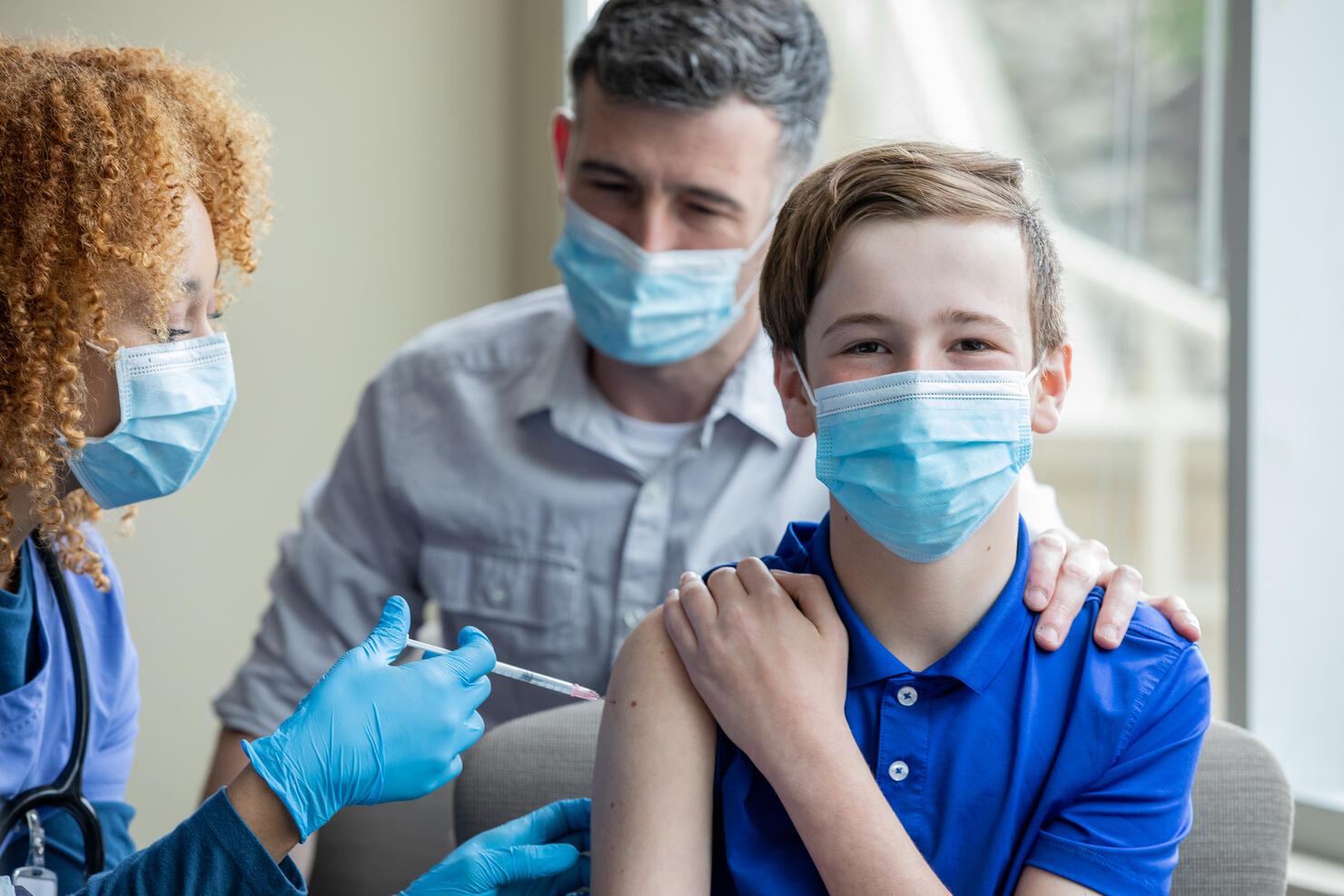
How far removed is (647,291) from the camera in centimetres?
192

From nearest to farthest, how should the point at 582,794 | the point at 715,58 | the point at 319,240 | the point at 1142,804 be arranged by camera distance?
1. the point at 1142,804
2. the point at 582,794
3. the point at 715,58
4. the point at 319,240

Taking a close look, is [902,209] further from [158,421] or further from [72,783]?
[72,783]

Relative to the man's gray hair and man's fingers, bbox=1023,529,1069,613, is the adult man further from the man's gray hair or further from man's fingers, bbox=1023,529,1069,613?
man's fingers, bbox=1023,529,1069,613

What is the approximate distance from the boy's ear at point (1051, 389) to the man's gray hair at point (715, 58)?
2.64 ft

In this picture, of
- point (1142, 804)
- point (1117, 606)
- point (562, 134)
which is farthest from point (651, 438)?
point (1142, 804)

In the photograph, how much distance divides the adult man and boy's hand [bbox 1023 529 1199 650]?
559 millimetres

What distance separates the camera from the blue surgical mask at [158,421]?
54.6 inches

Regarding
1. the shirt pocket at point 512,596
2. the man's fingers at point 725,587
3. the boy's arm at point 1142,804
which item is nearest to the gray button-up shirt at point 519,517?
the shirt pocket at point 512,596

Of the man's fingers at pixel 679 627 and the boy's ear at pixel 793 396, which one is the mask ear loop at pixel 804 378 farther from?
the man's fingers at pixel 679 627

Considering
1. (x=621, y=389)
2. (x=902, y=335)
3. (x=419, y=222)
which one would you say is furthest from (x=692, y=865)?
(x=419, y=222)

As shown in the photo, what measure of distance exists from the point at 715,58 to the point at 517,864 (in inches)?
49.5

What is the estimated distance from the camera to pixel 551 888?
1.38 meters

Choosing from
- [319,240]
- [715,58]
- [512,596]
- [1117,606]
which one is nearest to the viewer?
[1117,606]

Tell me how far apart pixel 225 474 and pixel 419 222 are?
89 centimetres
